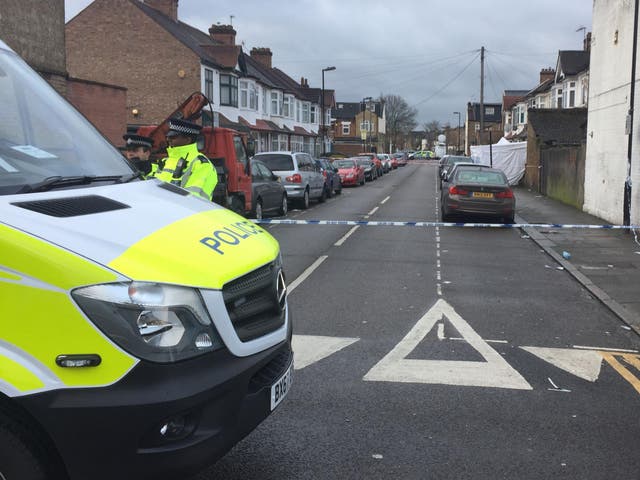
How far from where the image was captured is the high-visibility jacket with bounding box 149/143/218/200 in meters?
6.84

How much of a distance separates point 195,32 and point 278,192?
3174cm

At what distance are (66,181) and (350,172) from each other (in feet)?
107

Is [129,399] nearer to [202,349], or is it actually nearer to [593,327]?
[202,349]

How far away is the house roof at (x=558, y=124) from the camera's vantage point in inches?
1246

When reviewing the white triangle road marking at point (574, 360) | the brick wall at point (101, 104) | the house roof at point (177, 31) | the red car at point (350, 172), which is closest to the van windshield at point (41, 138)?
the white triangle road marking at point (574, 360)

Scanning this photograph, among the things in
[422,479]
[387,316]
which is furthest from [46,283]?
[387,316]

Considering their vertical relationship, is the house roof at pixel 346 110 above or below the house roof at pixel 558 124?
above

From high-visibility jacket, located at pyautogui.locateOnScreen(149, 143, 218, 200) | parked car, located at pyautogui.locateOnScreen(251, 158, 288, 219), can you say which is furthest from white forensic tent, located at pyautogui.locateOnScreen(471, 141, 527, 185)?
high-visibility jacket, located at pyautogui.locateOnScreen(149, 143, 218, 200)

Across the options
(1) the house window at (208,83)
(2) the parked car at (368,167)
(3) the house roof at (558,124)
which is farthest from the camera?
(2) the parked car at (368,167)

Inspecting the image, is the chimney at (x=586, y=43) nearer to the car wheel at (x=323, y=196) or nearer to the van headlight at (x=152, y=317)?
the car wheel at (x=323, y=196)

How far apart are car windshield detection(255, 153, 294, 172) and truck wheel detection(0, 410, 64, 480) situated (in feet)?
62.5

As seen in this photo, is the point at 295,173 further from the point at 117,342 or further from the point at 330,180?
the point at 117,342

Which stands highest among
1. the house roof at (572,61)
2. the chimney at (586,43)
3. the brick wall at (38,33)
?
the chimney at (586,43)

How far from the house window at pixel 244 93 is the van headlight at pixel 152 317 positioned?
41.6 m
